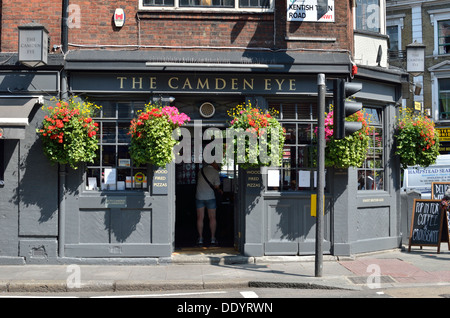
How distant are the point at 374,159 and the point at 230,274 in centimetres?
448

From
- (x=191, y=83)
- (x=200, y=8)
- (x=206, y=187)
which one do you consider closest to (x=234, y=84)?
(x=191, y=83)

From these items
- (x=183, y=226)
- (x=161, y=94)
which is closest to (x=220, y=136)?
(x=161, y=94)

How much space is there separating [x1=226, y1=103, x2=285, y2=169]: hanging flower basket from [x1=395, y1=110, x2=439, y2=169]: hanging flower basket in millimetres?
3294

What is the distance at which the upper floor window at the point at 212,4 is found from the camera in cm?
1021

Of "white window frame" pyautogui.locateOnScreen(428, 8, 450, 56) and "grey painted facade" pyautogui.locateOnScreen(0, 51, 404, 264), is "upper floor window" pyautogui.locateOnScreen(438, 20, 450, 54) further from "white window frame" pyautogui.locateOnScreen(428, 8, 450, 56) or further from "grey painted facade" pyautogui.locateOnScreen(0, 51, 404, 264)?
"grey painted facade" pyautogui.locateOnScreen(0, 51, 404, 264)

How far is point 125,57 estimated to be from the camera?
988 cm

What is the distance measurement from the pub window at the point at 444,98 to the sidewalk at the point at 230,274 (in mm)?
19634

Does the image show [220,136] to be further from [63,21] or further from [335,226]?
[63,21]

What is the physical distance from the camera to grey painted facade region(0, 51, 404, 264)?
9.80 metres

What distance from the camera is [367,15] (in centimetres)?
1177

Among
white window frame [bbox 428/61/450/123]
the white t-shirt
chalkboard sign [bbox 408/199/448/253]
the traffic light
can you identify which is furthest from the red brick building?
white window frame [bbox 428/61/450/123]

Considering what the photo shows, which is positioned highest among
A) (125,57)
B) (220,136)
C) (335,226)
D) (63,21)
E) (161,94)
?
(63,21)

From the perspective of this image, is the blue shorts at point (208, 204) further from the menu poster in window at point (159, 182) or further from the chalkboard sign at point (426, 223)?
the chalkboard sign at point (426, 223)

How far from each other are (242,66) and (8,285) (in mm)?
5643
